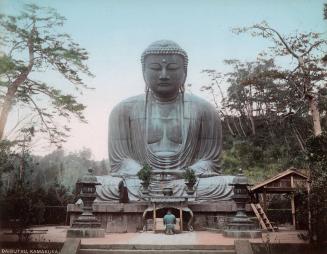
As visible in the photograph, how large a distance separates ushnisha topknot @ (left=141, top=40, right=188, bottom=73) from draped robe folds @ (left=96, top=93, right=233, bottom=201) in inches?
48.4

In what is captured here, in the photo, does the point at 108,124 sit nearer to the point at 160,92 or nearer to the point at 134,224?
the point at 160,92

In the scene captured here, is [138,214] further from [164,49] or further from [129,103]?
[164,49]

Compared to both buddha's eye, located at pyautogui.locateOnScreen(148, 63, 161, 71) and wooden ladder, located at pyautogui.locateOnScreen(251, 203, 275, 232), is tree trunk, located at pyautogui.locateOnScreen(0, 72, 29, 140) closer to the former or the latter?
buddha's eye, located at pyautogui.locateOnScreen(148, 63, 161, 71)

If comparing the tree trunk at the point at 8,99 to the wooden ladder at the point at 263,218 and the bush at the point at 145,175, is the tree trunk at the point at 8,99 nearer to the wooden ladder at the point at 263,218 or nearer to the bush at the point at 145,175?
the bush at the point at 145,175

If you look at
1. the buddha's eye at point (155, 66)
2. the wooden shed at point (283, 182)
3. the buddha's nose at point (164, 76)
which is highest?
the buddha's eye at point (155, 66)

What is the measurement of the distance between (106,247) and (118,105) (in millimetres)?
7058

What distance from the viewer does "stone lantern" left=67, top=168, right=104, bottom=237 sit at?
7914mm

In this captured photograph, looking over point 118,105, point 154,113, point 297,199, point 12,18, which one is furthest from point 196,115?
point 12,18

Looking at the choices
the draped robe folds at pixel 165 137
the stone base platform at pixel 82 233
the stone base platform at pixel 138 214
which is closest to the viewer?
the stone base platform at pixel 82 233

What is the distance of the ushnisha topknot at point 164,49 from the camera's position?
1266 centimetres

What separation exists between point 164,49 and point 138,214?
4.89 meters

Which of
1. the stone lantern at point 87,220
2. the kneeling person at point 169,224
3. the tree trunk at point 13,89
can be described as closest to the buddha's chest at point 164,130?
the kneeling person at point 169,224

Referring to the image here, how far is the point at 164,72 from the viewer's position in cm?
1260

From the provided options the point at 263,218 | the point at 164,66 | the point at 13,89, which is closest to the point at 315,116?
the point at 263,218
